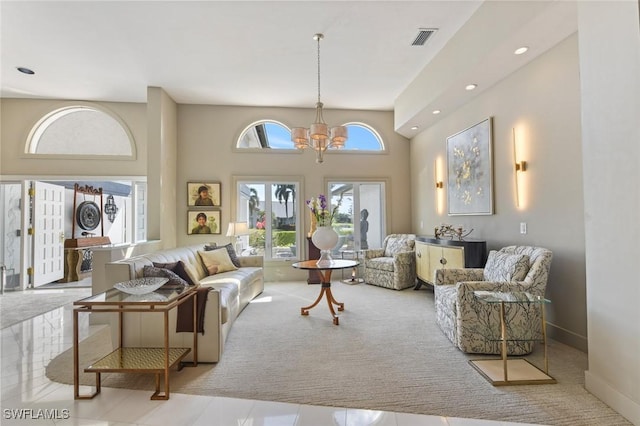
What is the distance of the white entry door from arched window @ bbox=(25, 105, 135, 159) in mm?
862

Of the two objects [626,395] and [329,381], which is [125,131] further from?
[626,395]

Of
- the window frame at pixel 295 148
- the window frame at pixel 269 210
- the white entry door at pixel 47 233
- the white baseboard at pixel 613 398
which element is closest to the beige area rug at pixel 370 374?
the white baseboard at pixel 613 398

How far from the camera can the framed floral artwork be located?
4.27 meters

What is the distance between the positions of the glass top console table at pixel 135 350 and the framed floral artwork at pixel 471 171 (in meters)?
3.87

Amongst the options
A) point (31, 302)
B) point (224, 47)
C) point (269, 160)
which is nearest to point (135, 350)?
point (224, 47)

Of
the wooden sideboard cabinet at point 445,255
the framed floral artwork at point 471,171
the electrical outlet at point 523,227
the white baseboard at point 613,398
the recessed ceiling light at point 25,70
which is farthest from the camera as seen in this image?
the recessed ceiling light at point 25,70

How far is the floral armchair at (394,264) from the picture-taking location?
17.8 ft

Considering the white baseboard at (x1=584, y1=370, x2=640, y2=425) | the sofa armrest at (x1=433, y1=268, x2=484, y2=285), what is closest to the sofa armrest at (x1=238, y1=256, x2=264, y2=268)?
the sofa armrest at (x1=433, y1=268, x2=484, y2=285)

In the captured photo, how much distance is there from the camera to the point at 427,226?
6117 millimetres

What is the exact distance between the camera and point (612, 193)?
199 cm

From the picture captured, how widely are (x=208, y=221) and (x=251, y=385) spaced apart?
4468mm

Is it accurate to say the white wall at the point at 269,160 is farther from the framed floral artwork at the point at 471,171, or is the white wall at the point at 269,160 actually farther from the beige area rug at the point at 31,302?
the beige area rug at the point at 31,302

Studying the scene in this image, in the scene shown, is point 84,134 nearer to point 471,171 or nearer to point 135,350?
point 135,350

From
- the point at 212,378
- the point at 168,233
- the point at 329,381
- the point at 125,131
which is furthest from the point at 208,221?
the point at 329,381
